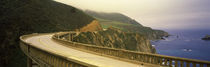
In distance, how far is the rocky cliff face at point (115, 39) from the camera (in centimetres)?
4246

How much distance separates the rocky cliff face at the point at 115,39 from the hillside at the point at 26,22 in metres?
9.02

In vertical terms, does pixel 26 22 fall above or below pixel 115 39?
above

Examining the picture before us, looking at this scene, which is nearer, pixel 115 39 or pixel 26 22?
pixel 26 22

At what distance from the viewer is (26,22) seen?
43.6 m

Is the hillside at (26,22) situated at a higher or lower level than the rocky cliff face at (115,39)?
higher

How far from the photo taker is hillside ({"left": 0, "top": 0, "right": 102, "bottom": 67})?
2883 cm

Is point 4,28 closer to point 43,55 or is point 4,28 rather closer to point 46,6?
point 46,6

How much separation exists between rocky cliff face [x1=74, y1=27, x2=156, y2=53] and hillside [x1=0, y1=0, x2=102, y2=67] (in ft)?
29.6

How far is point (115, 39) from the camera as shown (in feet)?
199

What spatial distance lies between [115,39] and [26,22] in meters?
36.0

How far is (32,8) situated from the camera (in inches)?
2142

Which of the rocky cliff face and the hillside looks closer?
the hillside

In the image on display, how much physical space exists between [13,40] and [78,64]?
35227 mm

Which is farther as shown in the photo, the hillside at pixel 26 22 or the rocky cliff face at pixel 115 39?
the rocky cliff face at pixel 115 39
